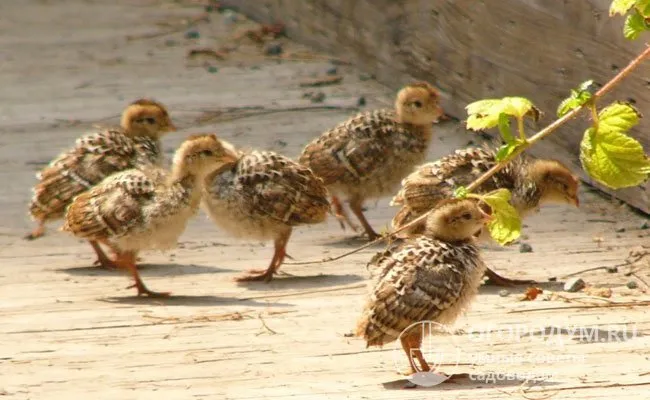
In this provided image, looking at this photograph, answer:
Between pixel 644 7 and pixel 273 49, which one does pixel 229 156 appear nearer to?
pixel 644 7

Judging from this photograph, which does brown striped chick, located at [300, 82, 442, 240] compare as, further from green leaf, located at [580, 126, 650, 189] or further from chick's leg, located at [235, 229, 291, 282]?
green leaf, located at [580, 126, 650, 189]

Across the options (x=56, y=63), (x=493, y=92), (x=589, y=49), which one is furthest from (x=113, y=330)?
(x=56, y=63)

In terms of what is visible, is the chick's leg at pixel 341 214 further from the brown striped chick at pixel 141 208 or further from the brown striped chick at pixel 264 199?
the brown striped chick at pixel 141 208

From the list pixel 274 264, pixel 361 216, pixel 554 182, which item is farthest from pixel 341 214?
pixel 554 182

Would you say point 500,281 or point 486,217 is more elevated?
point 486,217

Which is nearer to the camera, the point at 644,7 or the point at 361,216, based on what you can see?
the point at 644,7

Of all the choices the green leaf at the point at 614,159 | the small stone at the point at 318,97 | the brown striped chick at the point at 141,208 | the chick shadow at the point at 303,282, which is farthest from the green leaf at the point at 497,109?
the small stone at the point at 318,97
